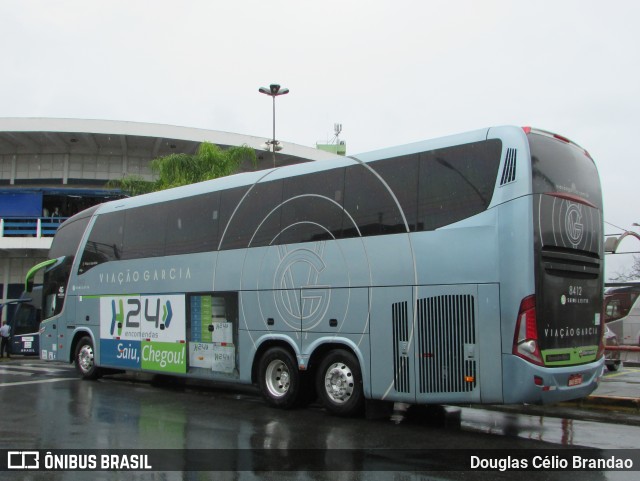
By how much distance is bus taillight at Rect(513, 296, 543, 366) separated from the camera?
739cm

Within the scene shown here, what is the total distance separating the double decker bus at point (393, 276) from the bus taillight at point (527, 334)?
1 cm

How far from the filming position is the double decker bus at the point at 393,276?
760cm

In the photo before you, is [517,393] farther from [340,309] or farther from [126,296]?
[126,296]

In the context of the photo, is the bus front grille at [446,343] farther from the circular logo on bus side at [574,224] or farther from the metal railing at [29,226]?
the metal railing at [29,226]

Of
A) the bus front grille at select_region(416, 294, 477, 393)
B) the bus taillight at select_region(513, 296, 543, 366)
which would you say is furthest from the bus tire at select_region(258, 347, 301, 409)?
the bus taillight at select_region(513, 296, 543, 366)

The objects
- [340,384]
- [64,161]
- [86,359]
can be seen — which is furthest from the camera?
[64,161]

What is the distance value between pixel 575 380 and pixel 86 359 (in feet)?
38.0

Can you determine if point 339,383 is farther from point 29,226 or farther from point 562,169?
point 29,226

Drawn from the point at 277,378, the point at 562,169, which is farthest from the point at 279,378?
the point at 562,169

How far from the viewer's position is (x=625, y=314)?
979 inches

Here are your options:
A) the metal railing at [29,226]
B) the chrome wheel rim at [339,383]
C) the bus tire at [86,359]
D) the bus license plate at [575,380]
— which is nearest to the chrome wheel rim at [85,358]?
the bus tire at [86,359]

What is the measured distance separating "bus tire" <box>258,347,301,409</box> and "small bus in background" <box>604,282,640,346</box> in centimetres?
1860

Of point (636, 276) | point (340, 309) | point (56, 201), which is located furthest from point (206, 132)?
point (636, 276)

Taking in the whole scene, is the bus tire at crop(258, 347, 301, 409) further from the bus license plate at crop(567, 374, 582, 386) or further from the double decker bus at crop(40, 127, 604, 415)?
the bus license plate at crop(567, 374, 582, 386)
